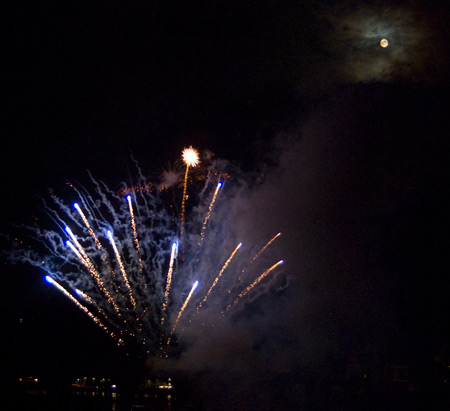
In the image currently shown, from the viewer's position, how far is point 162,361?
1981 centimetres

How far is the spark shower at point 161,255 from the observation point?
1225 centimetres

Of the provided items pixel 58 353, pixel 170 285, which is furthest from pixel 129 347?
pixel 170 285

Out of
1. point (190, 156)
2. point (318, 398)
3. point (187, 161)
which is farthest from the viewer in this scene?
point (318, 398)

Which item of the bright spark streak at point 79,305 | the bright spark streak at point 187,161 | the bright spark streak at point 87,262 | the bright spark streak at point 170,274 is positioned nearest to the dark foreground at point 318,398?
the bright spark streak at point 170,274

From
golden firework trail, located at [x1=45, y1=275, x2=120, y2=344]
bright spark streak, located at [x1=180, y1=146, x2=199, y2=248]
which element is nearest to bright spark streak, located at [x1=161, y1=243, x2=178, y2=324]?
bright spark streak, located at [x1=180, y1=146, x2=199, y2=248]

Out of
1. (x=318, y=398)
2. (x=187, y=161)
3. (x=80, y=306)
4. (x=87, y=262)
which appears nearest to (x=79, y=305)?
(x=80, y=306)

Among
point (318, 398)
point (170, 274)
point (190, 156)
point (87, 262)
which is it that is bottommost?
point (318, 398)

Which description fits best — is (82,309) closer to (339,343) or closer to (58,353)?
(58,353)

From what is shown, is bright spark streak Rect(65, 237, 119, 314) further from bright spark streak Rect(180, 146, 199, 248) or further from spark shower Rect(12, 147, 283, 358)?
bright spark streak Rect(180, 146, 199, 248)

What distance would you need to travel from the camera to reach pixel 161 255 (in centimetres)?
1457

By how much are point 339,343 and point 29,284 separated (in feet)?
53.4

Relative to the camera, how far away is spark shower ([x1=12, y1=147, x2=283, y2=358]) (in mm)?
12250

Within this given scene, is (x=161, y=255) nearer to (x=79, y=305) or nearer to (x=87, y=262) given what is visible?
(x=87, y=262)

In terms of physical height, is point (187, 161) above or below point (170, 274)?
above
